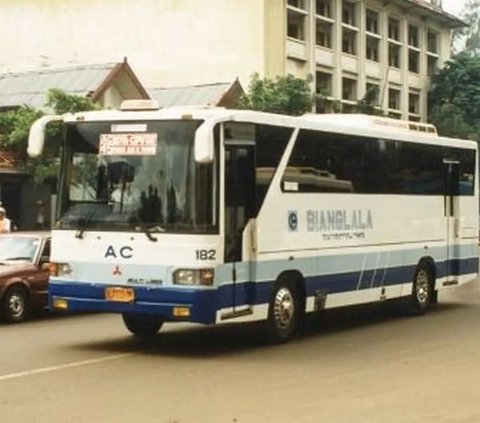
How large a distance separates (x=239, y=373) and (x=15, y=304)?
5991 millimetres

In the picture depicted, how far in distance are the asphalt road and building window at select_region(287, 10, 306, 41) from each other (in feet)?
115

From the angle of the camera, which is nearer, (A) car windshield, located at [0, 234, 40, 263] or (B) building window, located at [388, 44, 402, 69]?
(A) car windshield, located at [0, 234, 40, 263]

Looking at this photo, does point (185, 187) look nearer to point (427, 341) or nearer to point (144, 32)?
point (427, 341)

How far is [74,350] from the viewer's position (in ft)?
41.7

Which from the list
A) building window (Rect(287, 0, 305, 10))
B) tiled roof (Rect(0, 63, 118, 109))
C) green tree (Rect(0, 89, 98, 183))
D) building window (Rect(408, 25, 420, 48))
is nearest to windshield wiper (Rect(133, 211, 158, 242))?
green tree (Rect(0, 89, 98, 183))

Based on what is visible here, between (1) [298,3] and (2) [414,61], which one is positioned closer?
(1) [298,3]

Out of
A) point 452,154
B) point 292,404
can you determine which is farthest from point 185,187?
point 452,154

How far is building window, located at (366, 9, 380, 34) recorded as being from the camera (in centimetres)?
5594

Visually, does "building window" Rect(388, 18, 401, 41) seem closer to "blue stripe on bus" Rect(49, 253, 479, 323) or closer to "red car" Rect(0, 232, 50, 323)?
"red car" Rect(0, 232, 50, 323)

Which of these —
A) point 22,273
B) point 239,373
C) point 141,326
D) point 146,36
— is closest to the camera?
point 239,373

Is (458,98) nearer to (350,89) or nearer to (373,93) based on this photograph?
(350,89)

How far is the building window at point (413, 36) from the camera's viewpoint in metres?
60.3

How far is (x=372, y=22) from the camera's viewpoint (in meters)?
56.3

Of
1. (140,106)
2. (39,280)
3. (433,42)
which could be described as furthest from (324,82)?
(140,106)
